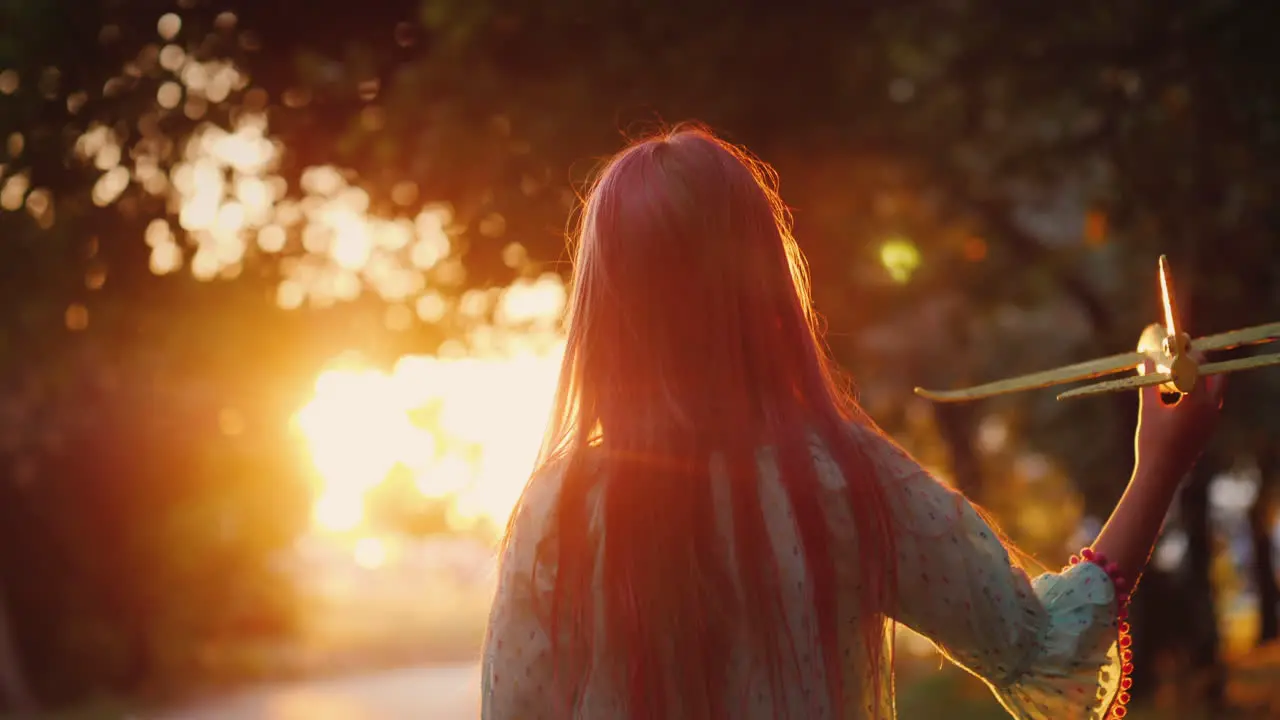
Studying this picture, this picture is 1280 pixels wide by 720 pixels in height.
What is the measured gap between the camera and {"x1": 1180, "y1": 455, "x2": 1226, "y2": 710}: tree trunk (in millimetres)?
14148

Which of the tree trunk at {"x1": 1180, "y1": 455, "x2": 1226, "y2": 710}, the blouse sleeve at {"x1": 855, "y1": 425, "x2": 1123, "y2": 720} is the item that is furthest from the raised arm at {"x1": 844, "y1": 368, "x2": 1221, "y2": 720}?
the tree trunk at {"x1": 1180, "y1": 455, "x2": 1226, "y2": 710}

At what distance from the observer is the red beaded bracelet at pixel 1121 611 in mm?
2049

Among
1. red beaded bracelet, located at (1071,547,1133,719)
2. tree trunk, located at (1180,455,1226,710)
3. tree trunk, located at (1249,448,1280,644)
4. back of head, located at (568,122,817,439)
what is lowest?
red beaded bracelet, located at (1071,547,1133,719)

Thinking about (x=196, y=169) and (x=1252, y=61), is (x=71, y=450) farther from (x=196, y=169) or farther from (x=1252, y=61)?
(x=1252, y=61)

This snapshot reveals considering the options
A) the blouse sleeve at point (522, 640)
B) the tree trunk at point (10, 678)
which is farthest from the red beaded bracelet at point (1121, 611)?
the tree trunk at point (10, 678)

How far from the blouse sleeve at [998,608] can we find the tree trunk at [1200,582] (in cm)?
1237

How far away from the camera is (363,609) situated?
134 feet

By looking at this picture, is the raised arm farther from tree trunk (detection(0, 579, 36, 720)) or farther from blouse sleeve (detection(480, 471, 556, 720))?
tree trunk (detection(0, 579, 36, 720))

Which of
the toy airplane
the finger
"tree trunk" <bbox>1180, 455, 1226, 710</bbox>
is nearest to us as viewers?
the toy airplane

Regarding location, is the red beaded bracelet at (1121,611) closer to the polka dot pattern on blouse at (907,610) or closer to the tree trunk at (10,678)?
the polka dot pattern on blouse at (907,610)

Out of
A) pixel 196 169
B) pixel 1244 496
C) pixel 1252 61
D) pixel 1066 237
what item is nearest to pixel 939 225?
pixel 1066 237

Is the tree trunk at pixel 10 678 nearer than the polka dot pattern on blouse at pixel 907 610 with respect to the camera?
No

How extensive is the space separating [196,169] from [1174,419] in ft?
27.1

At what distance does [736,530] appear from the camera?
1.96m
